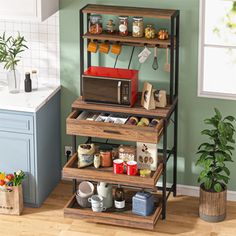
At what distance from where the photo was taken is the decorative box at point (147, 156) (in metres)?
5.20

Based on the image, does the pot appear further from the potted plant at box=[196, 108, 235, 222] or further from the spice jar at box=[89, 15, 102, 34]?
the spice jar at box=[89, 15, 102, 34]

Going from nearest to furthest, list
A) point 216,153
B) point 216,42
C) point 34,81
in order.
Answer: point 216,153 < point 216,42 < point 34,81

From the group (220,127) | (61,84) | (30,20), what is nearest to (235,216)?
(220,127)

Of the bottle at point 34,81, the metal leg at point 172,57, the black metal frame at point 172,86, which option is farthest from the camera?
the bottle at point 34,81

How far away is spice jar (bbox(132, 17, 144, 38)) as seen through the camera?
5.24 meters

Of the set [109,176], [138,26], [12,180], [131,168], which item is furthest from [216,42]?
[12,180]

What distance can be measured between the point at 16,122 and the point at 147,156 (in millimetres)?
1072

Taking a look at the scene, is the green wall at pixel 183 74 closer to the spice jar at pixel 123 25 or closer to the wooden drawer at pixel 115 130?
the spice jar at pixel 123 25

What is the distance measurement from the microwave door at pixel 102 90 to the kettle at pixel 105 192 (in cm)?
66

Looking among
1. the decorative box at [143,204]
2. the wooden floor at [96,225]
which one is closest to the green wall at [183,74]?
the wooden floor at [96,225]

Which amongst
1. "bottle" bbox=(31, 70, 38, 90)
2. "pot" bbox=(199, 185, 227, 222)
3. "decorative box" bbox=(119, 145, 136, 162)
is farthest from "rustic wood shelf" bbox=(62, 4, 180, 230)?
"bottle" bbox=(31, 70, 38, 90)

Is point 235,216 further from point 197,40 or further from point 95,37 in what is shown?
point 95,37

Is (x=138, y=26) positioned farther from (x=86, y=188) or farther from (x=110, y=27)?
(x=86, y=188)

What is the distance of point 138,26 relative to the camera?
524 centimetres
